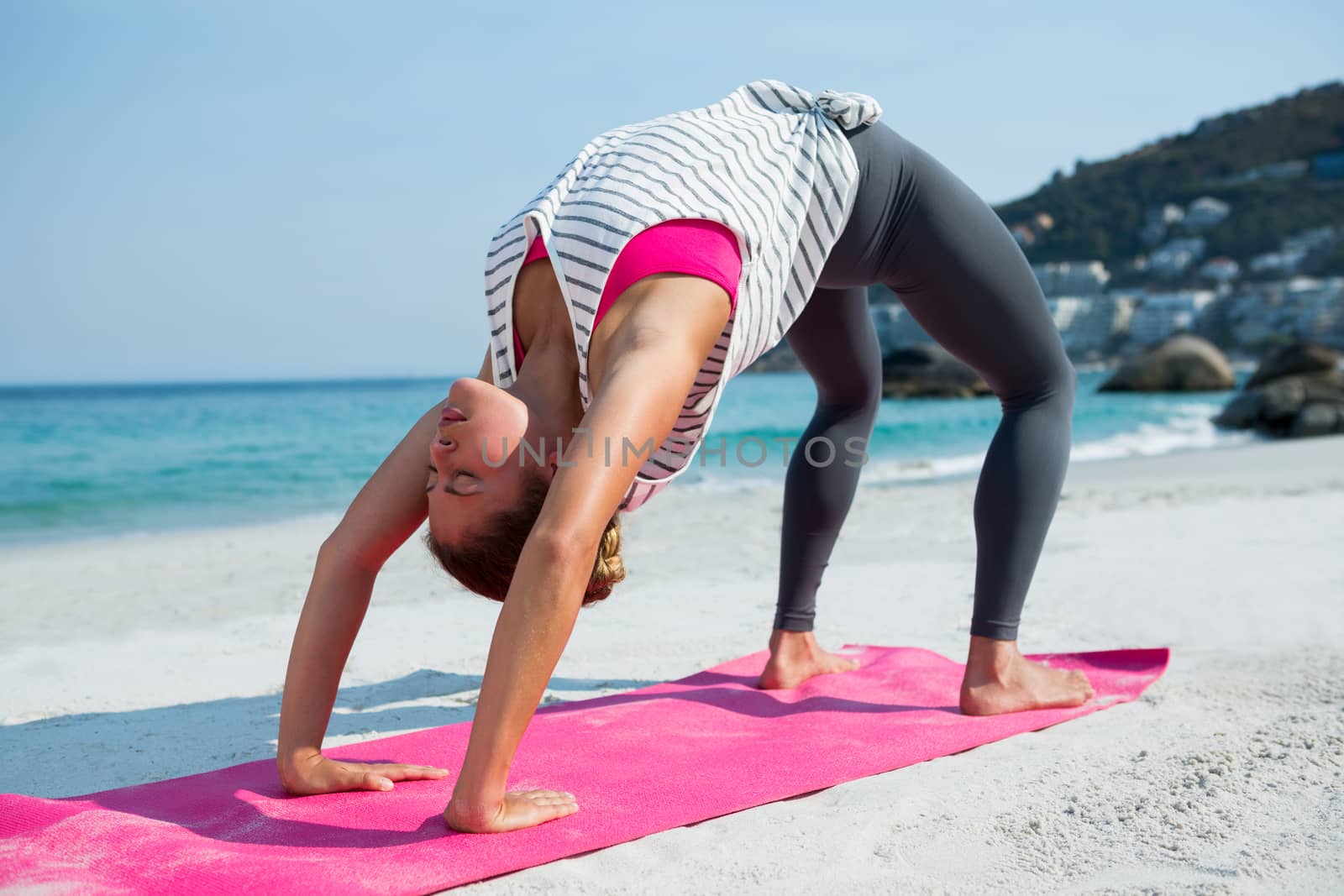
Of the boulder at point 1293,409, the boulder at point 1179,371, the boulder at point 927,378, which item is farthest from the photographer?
the boulder at point 927,378

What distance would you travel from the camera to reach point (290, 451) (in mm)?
15156

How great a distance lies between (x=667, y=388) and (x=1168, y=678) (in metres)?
1.69

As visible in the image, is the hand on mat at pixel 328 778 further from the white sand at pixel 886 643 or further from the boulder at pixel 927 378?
the boulder at pixel 927 378

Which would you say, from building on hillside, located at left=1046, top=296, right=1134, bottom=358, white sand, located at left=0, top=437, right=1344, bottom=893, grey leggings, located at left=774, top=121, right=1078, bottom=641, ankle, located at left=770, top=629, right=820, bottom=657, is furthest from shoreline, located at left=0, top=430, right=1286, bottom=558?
building on hillside, located at left=1046, top=296, right=1134, bottom=358

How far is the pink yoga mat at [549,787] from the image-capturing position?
4.87 ft

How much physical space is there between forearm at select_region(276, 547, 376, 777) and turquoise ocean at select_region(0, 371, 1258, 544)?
3.06m

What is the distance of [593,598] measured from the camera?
1.93m

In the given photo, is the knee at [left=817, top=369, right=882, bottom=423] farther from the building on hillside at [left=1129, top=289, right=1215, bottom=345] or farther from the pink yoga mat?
the building on hillside at [left=1129, top=289, right=1215, bottom=345]

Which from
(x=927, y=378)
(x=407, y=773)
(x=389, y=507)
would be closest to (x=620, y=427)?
(x=389, y=507)

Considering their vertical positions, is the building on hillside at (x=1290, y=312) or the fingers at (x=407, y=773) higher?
the building on hillside at (x=1290, y=312)

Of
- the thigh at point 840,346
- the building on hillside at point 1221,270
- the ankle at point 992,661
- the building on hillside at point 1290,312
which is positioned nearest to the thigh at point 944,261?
the thigh at point 840,346

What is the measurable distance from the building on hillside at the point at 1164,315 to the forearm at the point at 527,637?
47583mm

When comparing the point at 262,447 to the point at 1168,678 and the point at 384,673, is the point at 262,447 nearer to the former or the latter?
the point at 384,673

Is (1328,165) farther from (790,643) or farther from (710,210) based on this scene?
(710,210)
